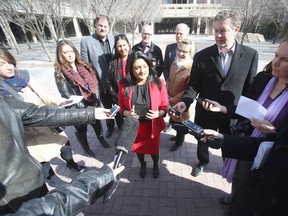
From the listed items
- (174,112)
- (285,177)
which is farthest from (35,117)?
(285,177)

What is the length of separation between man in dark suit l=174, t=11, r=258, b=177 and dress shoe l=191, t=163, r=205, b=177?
0.71 m

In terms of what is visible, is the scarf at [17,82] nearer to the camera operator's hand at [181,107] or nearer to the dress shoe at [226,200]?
the camera operator's hand at [181,107]

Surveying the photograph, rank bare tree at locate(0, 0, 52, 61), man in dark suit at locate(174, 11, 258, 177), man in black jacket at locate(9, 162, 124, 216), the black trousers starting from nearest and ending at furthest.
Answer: man in black jacket at locate(9, 162, 124, 216)
man in dark suit at locate(174, 11, 258, 177)
the black trousers
bare tree at locate(0, 0, 52, 61)

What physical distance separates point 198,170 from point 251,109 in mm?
1621

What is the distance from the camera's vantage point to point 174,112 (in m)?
2.18

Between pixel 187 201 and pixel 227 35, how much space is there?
81.4 inches

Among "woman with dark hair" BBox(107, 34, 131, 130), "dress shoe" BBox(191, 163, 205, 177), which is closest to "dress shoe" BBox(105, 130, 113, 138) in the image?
"woman with dark hair" BBox(107, 34, 131, 130)

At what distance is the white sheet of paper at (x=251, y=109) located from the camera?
151 centimetres

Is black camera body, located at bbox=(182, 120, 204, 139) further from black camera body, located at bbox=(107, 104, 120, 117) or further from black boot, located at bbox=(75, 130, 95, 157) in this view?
black boot, located at bbox=(75, 130, 95, 157)

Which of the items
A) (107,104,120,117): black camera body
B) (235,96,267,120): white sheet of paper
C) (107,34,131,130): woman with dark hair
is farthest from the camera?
(107,34,131,130): woman with dark hair

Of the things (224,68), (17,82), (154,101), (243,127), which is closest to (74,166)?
(17,82)

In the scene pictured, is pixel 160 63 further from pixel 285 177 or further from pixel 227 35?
Answer: pixel 285 177

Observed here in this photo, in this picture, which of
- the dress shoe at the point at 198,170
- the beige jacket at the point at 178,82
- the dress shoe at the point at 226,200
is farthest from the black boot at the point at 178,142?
the dress shoe at the point at 226,200

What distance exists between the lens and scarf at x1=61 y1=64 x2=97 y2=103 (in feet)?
9.68
